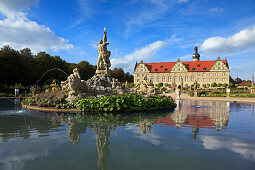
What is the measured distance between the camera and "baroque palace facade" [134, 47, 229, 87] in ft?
228

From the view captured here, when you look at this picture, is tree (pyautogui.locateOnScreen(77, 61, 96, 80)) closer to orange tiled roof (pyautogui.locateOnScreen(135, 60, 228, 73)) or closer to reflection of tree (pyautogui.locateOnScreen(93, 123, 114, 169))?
orange tiled roof (pyautogui.locateOnScreen(135, 60, 228, 73))

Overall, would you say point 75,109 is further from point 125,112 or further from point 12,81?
point 12,81

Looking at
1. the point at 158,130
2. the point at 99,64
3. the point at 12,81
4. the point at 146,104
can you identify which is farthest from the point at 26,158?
the point at 12,81

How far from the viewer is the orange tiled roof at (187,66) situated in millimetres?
72250

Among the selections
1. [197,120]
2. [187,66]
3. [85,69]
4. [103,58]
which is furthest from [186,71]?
[197,120]

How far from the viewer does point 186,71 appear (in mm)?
73562

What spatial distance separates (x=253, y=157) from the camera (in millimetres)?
3922

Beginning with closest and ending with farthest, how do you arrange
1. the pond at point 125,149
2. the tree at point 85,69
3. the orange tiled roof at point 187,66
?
the pond at point 125,149
the tree at point 85,69
the orange tiled roof at point 187,66

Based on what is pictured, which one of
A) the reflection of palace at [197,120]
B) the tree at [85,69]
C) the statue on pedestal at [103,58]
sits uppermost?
the tree at [85,69]

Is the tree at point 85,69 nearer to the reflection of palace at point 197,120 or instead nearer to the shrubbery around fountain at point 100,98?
the shrubbery around fountain at point 100,98

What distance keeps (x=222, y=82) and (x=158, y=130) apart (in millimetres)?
74701

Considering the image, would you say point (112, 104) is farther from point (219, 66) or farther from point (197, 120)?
point (219, 66)

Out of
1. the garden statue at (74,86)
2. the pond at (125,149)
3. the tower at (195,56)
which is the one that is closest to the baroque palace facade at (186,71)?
the tower at (195,56)

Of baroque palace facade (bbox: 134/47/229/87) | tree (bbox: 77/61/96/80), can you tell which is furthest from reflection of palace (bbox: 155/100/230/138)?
baroque palace facade (bbox: 134/47/229/87)
